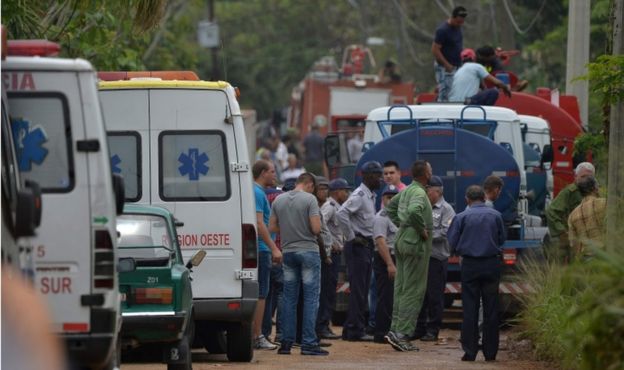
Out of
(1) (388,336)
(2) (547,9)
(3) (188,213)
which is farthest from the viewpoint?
(2) (547,9)

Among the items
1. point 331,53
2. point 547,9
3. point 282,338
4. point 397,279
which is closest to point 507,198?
point 397,279

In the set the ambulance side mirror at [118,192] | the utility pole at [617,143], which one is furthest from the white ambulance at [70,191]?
the utility pole at [617,143]

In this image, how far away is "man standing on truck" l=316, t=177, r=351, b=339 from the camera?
57.2 ft

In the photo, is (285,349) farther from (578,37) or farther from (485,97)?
(578,37)

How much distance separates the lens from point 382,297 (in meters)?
17.4

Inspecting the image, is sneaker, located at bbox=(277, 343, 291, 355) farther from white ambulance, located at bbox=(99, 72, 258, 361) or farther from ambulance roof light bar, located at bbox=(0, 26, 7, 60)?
ambulance roof light bar, located at bbox=(0, 26, 7, 60)

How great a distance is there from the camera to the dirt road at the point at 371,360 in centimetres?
1443

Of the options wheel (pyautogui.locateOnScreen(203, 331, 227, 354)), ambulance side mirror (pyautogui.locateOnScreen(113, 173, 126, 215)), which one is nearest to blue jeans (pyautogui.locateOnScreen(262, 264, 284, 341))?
wheel (pyautogui.locateOnScreen(203, 331, 227, 354))

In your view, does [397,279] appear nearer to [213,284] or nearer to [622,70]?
[213,284]

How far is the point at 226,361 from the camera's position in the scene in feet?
49.1

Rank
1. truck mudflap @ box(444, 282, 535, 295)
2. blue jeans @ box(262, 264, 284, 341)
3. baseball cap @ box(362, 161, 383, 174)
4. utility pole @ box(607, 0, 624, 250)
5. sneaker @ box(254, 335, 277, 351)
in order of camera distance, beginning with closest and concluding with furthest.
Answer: utility pole @ box(607, 0, 624, 250) < truck mudflap @ box(444, 282, 535, 295) < sneaker @ box(254, 335, 277, 351) < blue jeans @ box(262, 264, 284, 341) < baseball cap @ box(362, 161, 383, 174)

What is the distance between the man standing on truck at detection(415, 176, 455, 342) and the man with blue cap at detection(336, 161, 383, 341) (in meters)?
0.65

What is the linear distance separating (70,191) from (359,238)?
8.10 m

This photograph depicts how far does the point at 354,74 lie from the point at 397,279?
81.6 ft
